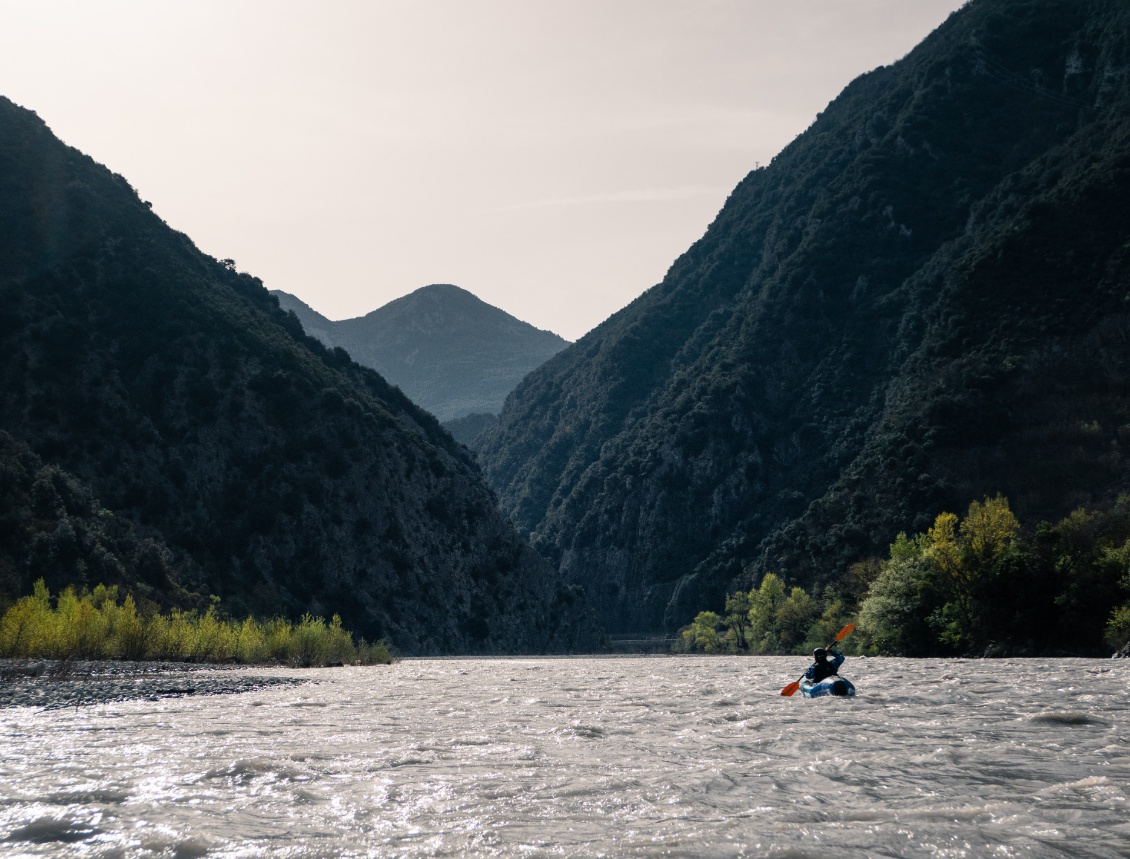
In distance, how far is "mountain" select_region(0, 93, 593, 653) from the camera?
11406 cm

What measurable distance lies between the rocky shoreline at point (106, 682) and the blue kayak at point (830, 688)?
23791mm

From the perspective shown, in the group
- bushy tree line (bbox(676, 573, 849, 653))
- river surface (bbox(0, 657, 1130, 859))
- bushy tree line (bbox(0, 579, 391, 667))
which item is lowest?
bushy tree line (bbox(676, 573, 849, 653))

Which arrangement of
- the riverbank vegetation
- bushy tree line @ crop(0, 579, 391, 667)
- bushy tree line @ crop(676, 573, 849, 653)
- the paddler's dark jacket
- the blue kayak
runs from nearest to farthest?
1. the blue kayak
2. the paddler's dark jacket
3. bushy tree line @ crop(0, 579, 391, 667)
4. the riverbank vegetation
5. bushy tree line @ crop(676, 573, 849, 653)

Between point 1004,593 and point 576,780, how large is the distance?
55.9 metres

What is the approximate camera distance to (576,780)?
17062 mm

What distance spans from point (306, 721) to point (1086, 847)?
22.5 meters

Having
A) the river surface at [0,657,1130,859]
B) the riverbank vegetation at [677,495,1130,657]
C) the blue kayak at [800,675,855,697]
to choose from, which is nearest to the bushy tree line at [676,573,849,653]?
the riverbank vegetation at [677,495,1130,657]

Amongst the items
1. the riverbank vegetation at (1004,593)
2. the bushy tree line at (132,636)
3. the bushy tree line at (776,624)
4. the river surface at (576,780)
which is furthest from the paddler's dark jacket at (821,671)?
the bushy tree line at (776,624)

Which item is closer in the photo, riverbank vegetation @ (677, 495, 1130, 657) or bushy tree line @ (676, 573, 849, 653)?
riverbank vegetation @ (677, 495, 1130, 657)

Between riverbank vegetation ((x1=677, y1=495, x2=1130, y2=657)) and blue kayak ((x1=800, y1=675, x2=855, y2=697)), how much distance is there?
27.9m

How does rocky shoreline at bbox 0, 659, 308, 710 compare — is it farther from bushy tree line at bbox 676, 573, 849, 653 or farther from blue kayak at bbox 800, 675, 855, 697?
bushy tree line at bbox 676, 573, 849, 653

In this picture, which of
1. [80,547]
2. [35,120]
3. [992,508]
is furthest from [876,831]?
[35,120]

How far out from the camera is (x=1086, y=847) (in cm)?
1162

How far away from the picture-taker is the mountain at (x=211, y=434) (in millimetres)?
114062
